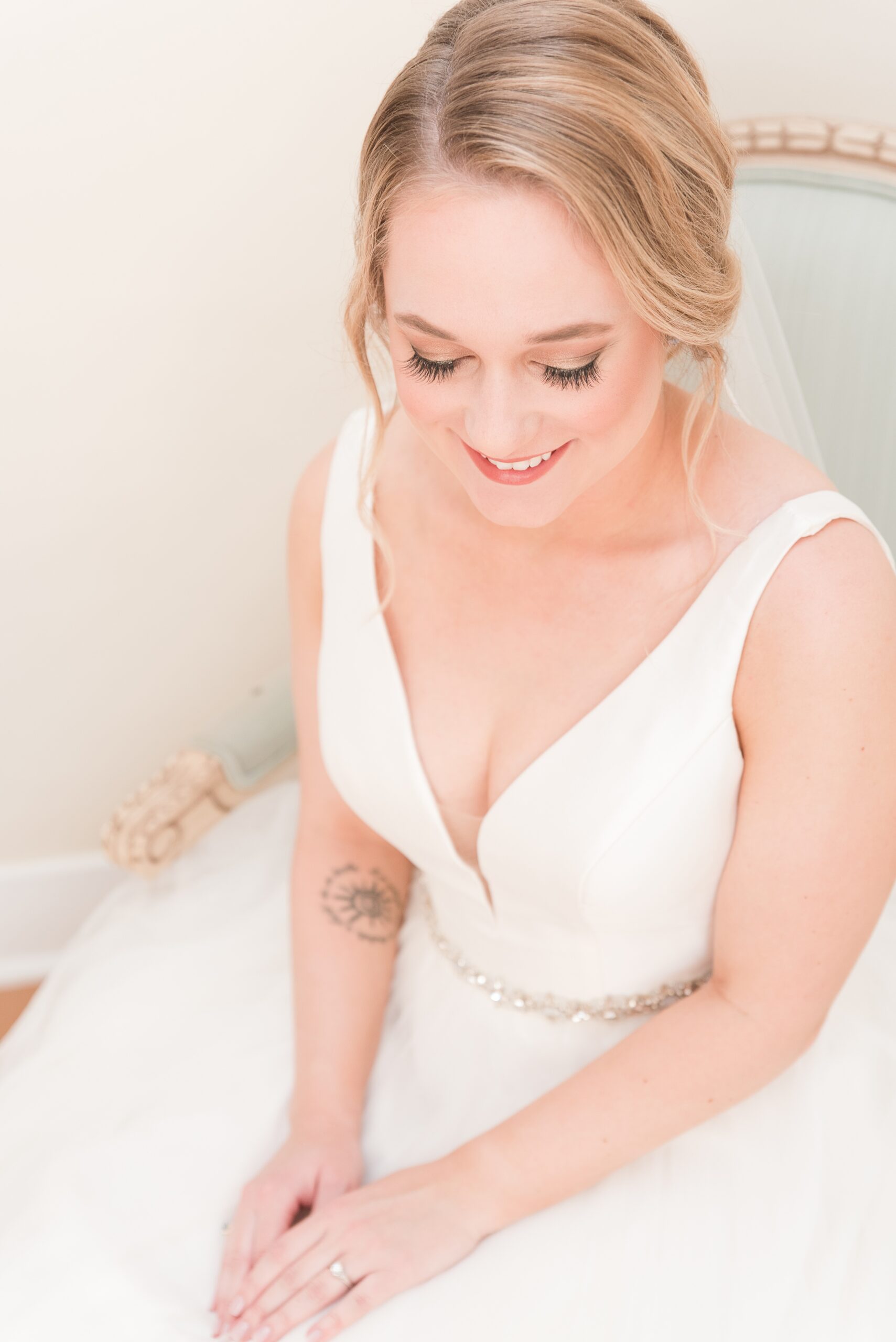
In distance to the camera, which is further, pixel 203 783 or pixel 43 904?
pixel 43 904

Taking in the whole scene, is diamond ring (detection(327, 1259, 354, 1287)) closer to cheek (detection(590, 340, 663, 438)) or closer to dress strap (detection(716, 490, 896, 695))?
dress strap (detection(716, 490, 896, 695))

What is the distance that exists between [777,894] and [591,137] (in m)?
0.62

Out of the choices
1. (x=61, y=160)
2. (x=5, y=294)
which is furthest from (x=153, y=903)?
(x=61, y=160)

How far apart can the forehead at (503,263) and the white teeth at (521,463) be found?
0.12m

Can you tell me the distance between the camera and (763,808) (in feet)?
3.38

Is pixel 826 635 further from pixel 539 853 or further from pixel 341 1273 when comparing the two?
pixel 341 1273

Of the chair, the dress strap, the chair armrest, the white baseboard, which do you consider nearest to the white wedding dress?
the dress strap

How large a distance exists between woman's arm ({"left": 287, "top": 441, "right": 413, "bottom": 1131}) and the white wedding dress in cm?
4

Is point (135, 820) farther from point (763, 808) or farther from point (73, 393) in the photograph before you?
point (763, 808)

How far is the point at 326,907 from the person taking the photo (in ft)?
4.56

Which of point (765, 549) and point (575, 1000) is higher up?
point (765, 549)

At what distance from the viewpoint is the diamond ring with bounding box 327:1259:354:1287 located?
3.51 ft

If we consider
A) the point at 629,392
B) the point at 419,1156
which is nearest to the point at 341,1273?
the point at 419,1156

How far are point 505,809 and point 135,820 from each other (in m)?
0.57
